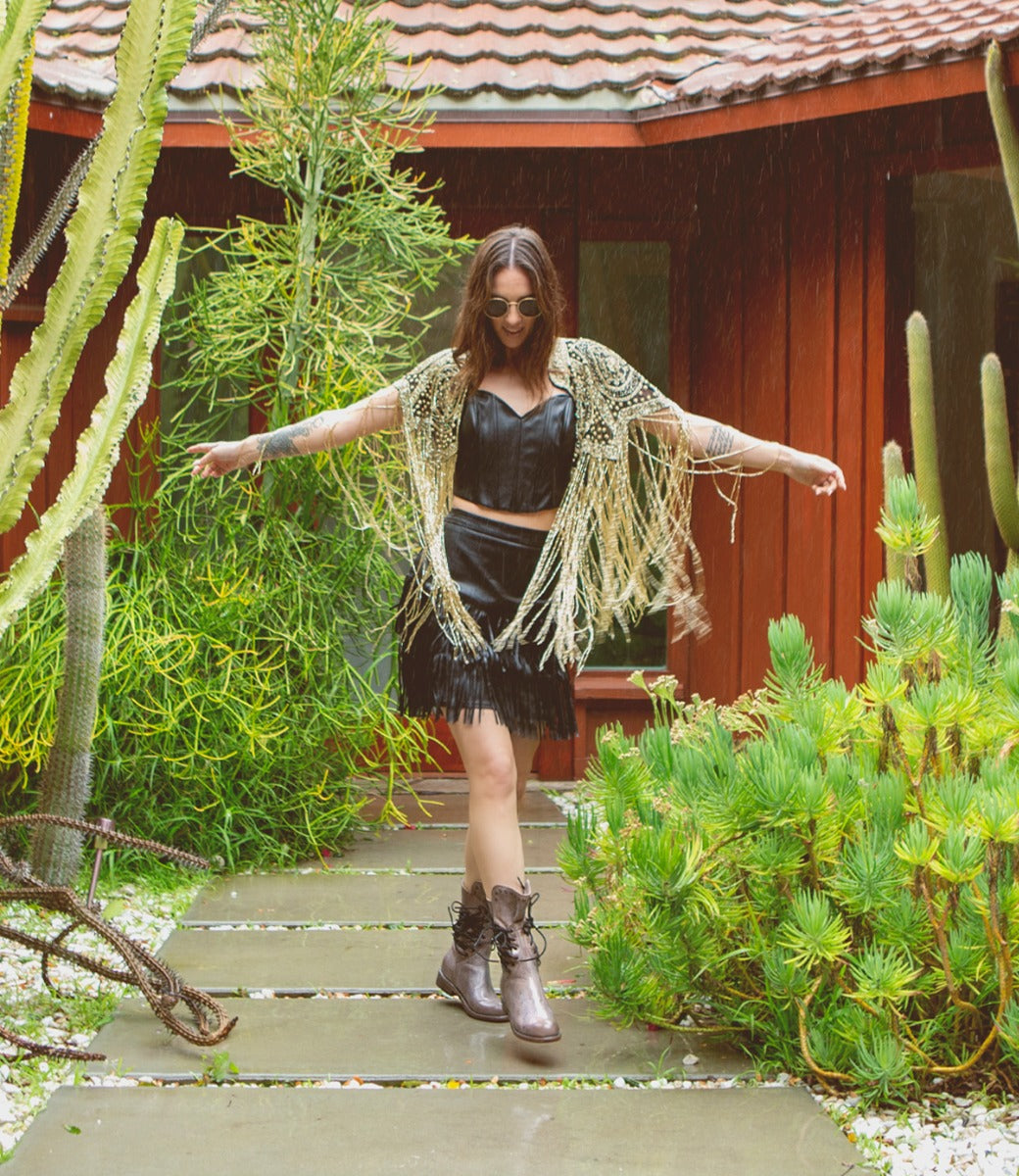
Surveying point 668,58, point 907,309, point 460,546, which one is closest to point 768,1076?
point 460,546

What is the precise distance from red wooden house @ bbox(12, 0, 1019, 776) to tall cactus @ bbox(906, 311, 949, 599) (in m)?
1.04

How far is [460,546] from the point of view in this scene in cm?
352

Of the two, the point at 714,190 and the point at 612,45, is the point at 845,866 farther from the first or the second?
the point at 612,45

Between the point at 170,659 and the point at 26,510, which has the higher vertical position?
the point at 26,510

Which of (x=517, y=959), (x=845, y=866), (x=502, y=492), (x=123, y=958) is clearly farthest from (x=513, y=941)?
(x=502, y=492)

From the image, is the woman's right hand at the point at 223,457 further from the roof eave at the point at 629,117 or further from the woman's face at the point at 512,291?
the roof eave at the point at 629,117

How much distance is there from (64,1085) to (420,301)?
15.1 feet

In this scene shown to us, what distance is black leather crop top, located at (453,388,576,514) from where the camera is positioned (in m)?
3.46

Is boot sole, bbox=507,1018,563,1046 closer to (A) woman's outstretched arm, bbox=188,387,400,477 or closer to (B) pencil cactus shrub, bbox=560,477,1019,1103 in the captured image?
(B) pencil cactus shrub, bbox=560,477,1019,1103

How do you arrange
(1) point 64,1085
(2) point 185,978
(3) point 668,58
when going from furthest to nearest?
(3) point 668,58, (2) point 185,978, (1) point 64,1085

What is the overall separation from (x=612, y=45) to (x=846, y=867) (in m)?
4.78

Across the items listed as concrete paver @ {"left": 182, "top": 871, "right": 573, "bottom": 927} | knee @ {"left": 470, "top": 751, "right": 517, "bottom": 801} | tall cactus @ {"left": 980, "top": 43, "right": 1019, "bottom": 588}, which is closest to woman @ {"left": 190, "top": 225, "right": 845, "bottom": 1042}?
knee @ {"left": 470, "top": 751, "right": 517, "bottom": 801}

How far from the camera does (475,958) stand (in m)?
3.57

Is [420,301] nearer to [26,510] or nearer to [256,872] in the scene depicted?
[26,510]
